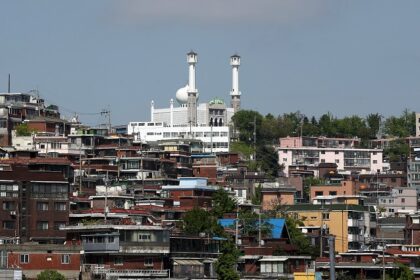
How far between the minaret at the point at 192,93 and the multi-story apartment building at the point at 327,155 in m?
14.2

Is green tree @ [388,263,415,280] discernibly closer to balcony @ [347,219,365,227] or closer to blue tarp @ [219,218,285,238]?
blue tarp @ [219,218,285,238]

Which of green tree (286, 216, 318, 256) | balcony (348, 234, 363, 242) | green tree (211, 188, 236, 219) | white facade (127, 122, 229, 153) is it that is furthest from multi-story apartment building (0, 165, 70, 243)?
white facade (127, 122, 229, 153)

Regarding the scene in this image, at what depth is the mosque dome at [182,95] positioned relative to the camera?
173625mm

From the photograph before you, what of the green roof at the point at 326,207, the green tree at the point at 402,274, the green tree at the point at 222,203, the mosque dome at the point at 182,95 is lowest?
the green tree at the point at 402,274

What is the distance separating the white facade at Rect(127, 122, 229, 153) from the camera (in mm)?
143375

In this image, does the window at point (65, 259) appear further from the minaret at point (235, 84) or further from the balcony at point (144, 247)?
the minaret at point (235, 84)

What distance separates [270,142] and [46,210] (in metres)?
85.9

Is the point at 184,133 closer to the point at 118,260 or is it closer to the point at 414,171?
the point at 414,171

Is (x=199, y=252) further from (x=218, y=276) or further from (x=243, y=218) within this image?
(x=243, y=218)

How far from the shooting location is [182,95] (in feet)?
572

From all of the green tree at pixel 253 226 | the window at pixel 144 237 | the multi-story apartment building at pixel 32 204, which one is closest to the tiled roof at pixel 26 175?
the multi-story apartment building at pixel 32 204

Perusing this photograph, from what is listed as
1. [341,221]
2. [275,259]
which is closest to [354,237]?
[341,221]

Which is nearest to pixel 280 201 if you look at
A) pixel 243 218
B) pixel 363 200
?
pixel 363 200

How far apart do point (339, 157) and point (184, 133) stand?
1580cm
